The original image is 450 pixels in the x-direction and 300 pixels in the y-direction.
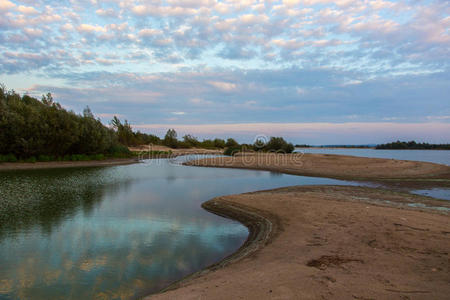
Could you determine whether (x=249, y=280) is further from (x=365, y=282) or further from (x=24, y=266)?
(x=24, y=266)

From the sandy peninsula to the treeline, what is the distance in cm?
3771

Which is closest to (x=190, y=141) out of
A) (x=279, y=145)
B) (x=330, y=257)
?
(x=279, y=145)

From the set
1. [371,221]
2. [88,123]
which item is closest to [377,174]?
[371,221]

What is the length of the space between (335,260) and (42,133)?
4224cm

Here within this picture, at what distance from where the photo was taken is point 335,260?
588 centimetres

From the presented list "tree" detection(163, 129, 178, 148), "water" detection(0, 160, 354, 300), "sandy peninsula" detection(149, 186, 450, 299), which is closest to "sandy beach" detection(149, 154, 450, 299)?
"sandy peninsula" detection(149, 186, 450, 299)

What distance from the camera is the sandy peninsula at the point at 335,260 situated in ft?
14.6

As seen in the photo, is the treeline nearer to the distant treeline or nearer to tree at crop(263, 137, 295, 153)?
the distant treeline

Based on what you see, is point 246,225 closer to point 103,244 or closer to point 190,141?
point 103,244

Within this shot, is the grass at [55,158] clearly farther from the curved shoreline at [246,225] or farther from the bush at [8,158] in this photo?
the curved shoreline at [246,225]

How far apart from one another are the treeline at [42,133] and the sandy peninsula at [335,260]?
37.7 metres

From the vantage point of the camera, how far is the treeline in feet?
115

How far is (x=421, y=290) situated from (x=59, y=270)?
7.81 meters

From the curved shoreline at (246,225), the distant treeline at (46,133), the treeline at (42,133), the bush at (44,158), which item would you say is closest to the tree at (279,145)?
the distant treeline at (46,133)
